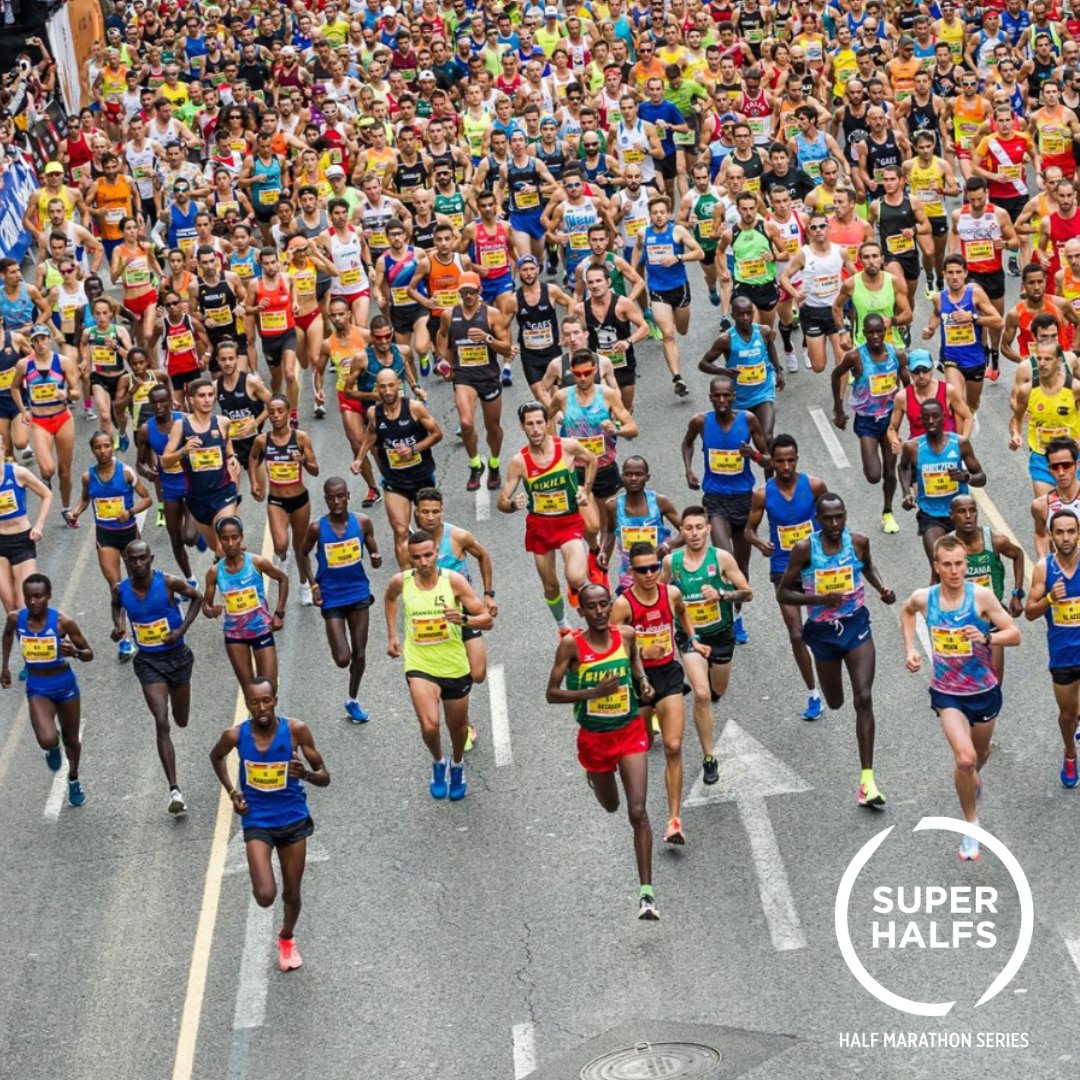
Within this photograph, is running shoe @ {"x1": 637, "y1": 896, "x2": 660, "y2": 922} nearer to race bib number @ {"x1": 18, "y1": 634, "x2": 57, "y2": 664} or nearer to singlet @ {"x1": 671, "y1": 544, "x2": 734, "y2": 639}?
singlet @ {"x1": 671, "y1": 544, "x2": 734, "y2": 639}

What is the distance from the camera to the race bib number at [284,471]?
18.8 metres

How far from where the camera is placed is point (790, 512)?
1639cm

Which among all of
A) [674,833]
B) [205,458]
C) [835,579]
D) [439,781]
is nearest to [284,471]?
[205,458]

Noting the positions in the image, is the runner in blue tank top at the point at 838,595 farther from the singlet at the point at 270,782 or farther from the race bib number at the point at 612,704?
the singlet at the point at 270,782

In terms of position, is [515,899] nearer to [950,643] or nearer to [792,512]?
[950,643]

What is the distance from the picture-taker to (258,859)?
44.9ft

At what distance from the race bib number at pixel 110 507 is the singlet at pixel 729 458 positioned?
4698 mm

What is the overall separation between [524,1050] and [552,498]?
5679 mm

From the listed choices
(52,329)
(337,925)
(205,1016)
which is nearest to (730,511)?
(337,925)

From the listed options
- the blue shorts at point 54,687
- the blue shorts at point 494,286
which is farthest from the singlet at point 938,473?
the blue shorts at point 494,286

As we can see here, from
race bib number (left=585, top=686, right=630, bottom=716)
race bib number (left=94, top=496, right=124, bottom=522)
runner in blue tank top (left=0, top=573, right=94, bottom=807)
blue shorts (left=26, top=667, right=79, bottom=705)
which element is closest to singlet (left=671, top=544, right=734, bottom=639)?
race bib number (left=585, top=686, right=630, bottom=716)

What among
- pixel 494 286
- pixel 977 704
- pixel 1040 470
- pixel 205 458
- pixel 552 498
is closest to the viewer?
pixel 977 704

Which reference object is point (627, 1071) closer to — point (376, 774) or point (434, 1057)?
point (434, 1057)

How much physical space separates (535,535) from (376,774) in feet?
7.74
